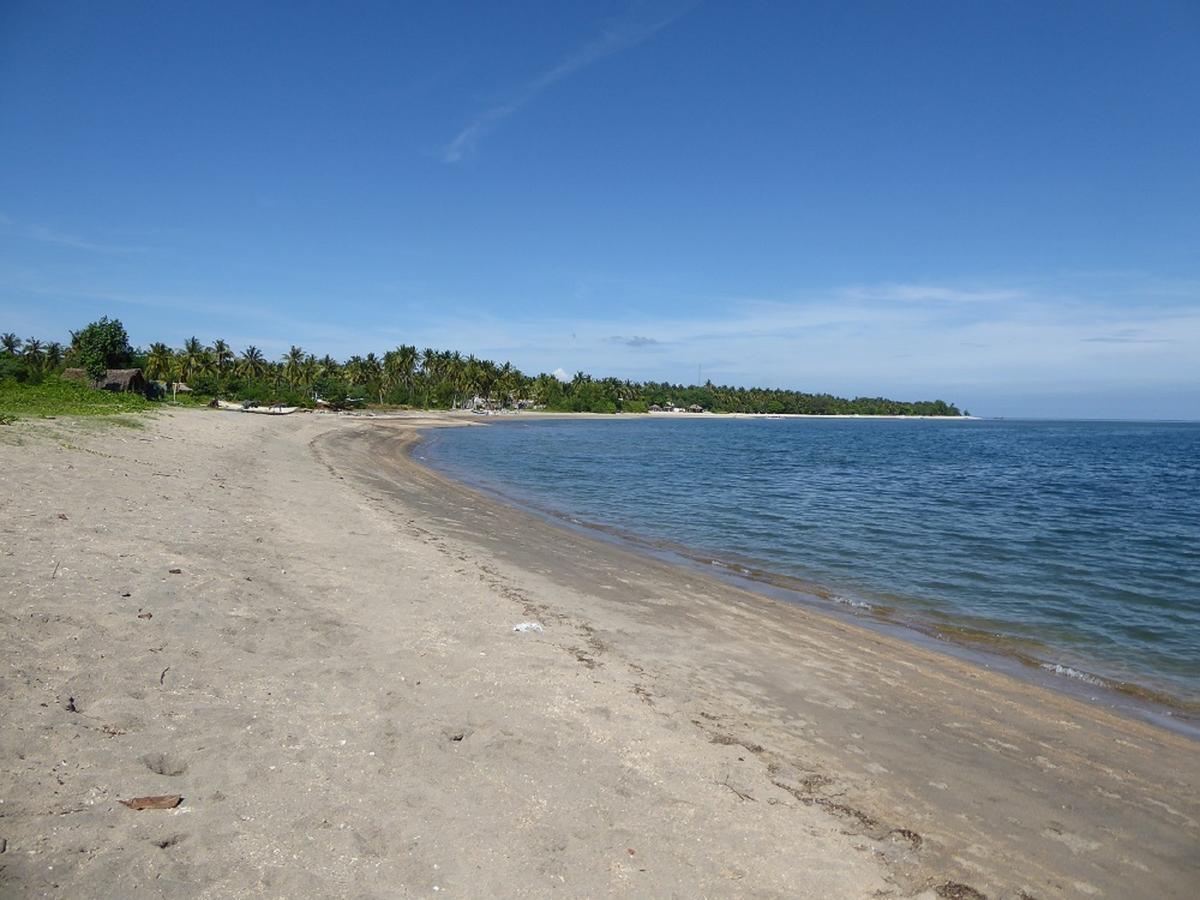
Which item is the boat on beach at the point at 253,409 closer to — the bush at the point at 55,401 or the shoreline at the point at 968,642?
the bush at the point at 55,401

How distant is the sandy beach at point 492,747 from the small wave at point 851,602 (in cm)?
215

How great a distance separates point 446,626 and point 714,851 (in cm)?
482

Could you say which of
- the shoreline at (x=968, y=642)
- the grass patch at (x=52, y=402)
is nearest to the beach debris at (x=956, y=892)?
the shoreline at (x=968, y=642)

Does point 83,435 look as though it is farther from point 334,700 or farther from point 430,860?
point 430,860

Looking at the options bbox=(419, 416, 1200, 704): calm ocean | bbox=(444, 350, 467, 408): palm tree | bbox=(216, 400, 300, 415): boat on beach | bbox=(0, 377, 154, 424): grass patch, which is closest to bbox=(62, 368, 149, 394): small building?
bbox=(0, 377, 154, 424): grass patch

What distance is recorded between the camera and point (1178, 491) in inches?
1444

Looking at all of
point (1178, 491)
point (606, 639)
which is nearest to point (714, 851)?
point (606, 639)

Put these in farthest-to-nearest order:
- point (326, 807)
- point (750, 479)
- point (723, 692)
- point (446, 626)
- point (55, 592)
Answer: point (750, 479)
point (446, 626)
point (723, 692)
point (55, 592)
point (326, 807)

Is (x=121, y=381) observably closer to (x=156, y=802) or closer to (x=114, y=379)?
(x=114, y=379)

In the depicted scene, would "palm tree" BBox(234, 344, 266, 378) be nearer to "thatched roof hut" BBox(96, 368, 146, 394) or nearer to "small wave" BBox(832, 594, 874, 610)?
"thatched roof hut" BBox(96, 368, 146, 394)

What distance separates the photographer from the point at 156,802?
418 cm

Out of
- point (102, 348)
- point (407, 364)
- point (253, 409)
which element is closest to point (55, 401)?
point (102, 348)

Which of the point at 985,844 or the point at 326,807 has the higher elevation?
the point at 326,807

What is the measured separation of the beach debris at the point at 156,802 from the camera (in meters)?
4.11
